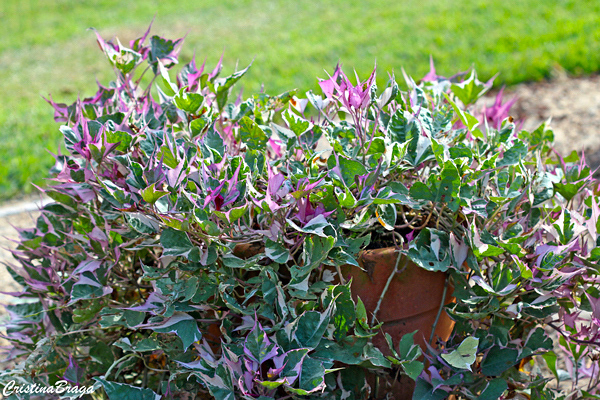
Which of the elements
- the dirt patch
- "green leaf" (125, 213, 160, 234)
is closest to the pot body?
"green leaf" (125, 213, 160, 234)

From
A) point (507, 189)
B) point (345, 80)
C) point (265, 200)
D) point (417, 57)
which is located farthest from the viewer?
point (417, 57)

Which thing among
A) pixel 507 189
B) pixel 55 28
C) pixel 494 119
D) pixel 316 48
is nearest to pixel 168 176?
pixel 507 189

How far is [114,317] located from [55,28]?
28.8 ft

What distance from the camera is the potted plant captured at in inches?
45.8

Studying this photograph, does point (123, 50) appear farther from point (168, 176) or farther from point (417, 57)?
point (417, 57)

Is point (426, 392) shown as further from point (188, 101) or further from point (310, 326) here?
point (188, 101)

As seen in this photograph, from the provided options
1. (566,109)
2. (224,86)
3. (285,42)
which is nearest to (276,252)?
(224,86)

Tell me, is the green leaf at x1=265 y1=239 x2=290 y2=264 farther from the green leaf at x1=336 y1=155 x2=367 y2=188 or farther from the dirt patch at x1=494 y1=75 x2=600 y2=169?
the dirt patch at x1=494 y1=75 x2=600 y2=169

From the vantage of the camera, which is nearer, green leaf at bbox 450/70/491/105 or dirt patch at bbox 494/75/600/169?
green leaf at bbox 450/70/491/105

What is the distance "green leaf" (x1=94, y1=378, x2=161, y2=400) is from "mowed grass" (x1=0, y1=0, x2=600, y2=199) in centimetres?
310

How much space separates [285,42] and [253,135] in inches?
232

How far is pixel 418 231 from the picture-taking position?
1.38m

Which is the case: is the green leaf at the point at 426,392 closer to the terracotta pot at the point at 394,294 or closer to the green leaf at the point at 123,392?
the terracotta pot at the point at 394,294

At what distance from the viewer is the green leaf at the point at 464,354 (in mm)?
1175
